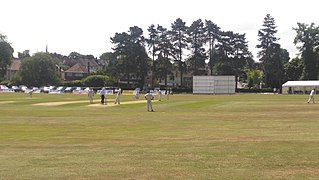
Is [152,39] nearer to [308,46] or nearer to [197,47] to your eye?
[197,47]

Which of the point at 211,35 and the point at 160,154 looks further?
the point at 211,35

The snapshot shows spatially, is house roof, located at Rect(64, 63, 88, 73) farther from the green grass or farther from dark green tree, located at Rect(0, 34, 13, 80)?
the green grass

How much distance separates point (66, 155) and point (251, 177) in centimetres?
570

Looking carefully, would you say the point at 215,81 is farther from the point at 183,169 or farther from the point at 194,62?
the point at 183,169

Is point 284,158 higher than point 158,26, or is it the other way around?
point 158,26

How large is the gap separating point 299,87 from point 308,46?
18468mm

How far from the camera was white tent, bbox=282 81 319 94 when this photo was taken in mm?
111750

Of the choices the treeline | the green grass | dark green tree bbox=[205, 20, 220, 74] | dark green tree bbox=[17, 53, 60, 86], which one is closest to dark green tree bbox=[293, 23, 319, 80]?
the treeline

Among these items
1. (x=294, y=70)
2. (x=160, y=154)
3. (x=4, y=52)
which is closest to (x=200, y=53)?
(x=294, y=70)

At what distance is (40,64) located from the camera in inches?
5207

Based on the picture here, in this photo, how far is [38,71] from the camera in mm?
132500

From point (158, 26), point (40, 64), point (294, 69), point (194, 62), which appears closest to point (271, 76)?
point (294, 69)

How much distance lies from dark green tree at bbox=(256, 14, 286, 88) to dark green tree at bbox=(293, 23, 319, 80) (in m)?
5.96

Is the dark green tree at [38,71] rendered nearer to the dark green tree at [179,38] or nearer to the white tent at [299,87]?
the dark green tree at [179,38]
